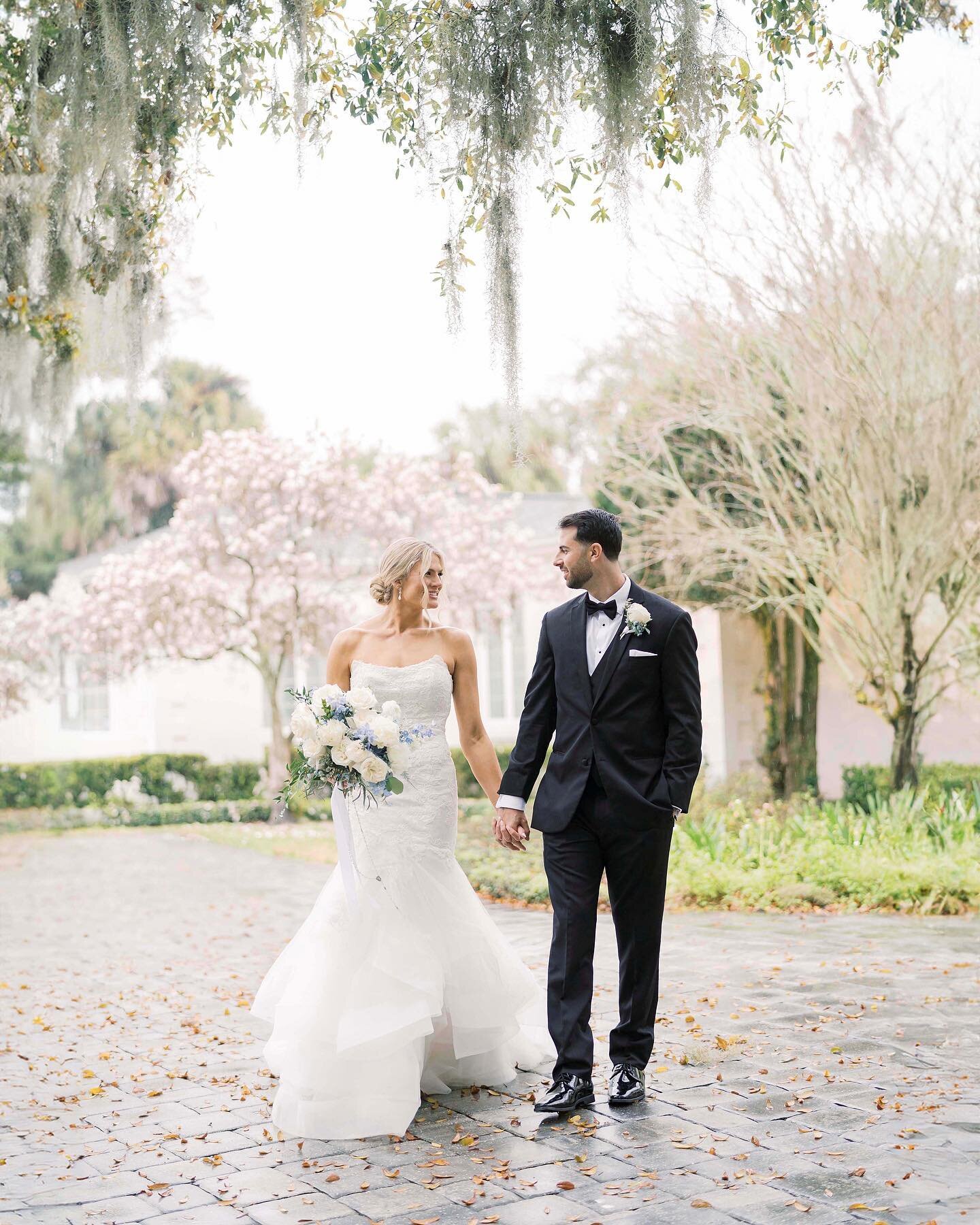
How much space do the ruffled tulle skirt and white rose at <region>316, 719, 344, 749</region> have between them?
560mm

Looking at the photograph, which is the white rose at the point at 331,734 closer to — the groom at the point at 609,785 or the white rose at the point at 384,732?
the white rose at the point at 384,732

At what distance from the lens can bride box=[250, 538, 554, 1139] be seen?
178 inches

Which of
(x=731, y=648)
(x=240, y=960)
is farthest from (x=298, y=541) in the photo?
(x=240, y=960)

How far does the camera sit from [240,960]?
337 inches

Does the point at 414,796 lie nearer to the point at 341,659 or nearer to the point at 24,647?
the point at 341,659

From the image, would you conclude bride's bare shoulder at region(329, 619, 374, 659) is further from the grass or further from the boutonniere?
the grass

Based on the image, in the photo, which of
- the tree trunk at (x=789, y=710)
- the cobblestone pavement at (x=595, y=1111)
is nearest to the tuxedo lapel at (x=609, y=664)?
the cobblestone pavement at (x=595, y=1111)

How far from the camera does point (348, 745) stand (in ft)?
15.3

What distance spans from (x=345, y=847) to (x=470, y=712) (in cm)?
73

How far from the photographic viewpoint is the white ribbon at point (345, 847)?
4.79 metres

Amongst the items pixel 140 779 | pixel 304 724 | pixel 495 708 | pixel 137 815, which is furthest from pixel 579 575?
pixel 140 779

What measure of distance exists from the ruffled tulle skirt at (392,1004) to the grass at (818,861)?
4.78 metres

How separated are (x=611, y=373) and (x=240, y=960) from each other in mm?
7241

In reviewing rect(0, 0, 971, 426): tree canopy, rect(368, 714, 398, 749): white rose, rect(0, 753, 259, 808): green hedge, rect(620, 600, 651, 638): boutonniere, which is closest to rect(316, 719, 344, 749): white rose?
rect(368, 714, 398, 749): white rose
